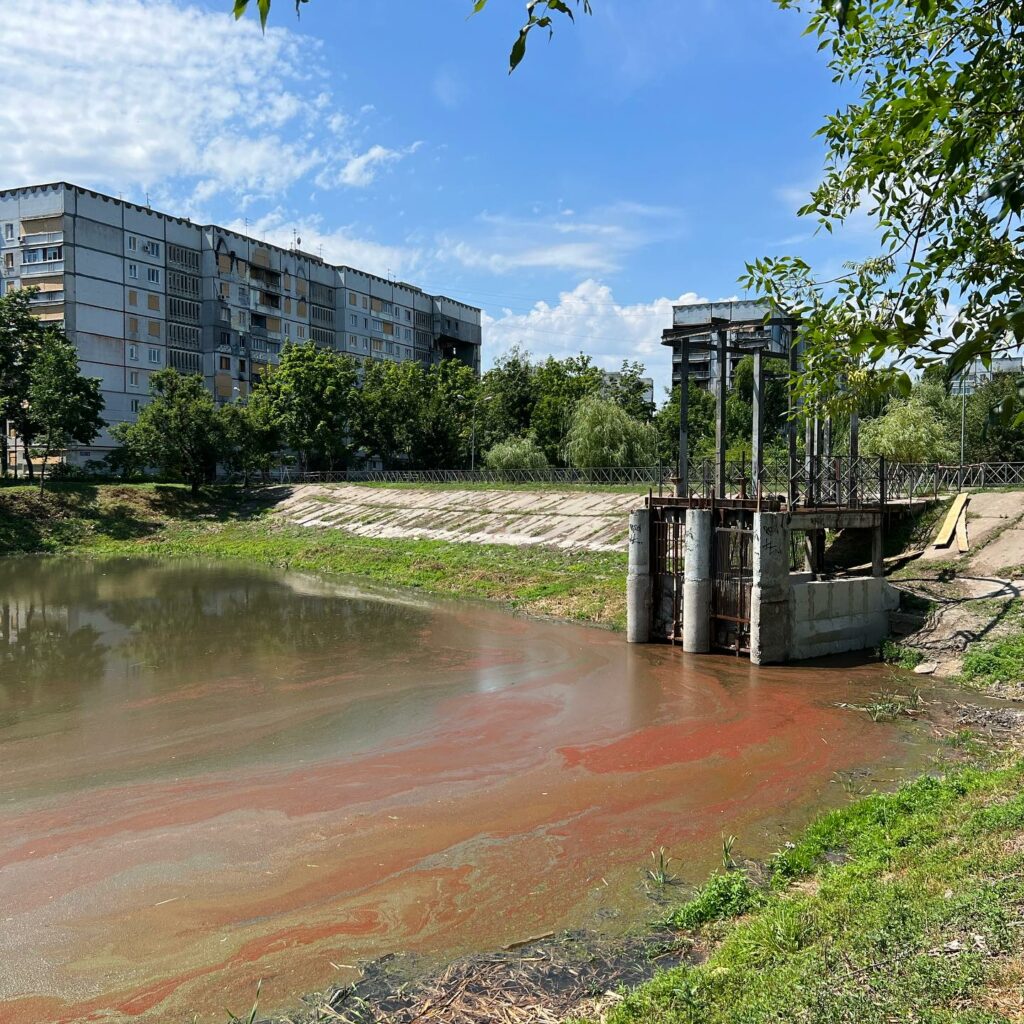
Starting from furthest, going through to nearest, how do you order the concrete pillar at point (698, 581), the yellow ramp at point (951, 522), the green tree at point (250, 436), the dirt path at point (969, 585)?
the green tree at point (250, 436)
the yellow ramp at point (951, 522)
the concrete pillar at point (698, 581)
the dirt path at point (969, 585)

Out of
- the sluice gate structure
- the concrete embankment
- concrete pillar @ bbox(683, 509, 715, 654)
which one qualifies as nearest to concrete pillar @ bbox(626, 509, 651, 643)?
the sluice gate structure

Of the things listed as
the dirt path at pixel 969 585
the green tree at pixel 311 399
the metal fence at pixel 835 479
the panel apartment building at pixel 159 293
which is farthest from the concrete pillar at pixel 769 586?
the panel apartment building at pixel 159 293

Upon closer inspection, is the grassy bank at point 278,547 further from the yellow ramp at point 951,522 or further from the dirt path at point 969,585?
the yellow ramp at point 951,522

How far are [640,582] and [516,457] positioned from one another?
40083mm

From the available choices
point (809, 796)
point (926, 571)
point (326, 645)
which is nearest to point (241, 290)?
point (326, 645)

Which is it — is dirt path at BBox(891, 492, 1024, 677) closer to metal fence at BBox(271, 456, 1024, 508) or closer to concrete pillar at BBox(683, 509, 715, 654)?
metal fence at BBox(271, 456, 1024, 508)

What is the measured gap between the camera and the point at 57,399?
53.1m

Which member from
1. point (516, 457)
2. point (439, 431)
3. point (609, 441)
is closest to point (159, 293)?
point (439, 431)

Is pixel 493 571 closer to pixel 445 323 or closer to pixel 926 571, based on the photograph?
pixel 926 571

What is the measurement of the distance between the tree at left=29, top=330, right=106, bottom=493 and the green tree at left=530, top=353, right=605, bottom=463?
32.5 meters

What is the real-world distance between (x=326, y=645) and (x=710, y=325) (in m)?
14.1

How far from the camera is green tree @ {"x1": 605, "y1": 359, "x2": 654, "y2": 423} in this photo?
2746 inches

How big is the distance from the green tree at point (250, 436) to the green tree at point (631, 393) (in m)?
26.9

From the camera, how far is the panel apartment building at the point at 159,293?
66312mm
